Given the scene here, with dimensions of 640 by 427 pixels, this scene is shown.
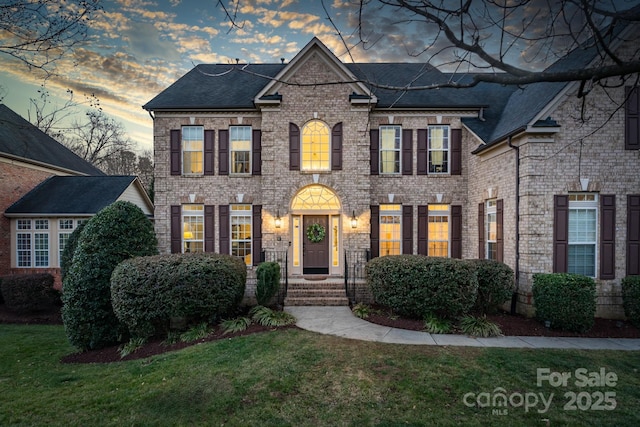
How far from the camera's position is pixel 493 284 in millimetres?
8375

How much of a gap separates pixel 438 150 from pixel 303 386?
10.1 metres

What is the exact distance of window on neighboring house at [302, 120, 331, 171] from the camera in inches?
455

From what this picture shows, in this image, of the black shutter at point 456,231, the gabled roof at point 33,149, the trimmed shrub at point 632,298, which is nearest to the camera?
the trimmed shrub at point 632,298

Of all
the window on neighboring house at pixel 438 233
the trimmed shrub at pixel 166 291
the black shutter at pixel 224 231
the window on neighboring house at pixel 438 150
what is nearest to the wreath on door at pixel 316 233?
the black shutter at pixel 224 231

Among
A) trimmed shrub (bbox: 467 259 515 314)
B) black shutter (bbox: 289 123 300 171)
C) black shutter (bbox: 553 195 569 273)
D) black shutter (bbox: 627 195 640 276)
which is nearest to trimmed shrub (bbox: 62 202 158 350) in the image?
black shutter (bbox: 289 123 300 171)

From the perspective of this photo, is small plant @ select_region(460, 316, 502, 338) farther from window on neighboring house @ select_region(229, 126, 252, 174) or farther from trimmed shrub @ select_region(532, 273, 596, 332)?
window on neighboring house @ select_region(229, 126, 252, 174)

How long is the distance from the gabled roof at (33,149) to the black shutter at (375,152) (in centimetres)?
1412

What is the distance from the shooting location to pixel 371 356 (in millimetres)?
5941

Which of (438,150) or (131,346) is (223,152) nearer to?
(131,346)

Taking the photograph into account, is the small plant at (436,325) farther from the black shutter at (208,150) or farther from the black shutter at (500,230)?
the black shutter at (208,150)

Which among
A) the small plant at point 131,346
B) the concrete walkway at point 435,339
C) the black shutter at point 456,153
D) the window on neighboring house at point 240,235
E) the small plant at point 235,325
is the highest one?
the black shutter at point 456,153

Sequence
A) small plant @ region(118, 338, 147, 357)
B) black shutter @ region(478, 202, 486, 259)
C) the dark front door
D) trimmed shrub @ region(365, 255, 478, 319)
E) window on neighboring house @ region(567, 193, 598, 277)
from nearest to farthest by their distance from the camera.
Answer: small plant @ region(118, 338, 147, 357), trimmed shrub @ region(365, 255, 478, 319), window on neighboring house @ region(567, 193, 598, 277), black shutter @ region(478, 202, 486, 259), the dark front door

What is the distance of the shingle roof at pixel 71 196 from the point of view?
1412 cm

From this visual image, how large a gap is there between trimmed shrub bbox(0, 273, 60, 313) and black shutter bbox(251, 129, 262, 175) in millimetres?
8408
